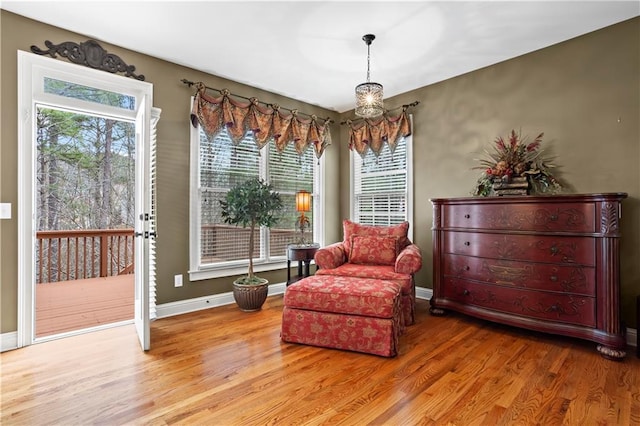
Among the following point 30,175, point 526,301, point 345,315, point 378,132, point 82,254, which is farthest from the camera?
point 82,254

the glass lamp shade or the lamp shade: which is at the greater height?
the glass lamp shade

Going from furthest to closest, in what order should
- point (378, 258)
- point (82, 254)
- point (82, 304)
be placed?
point (82, 254) → point (82, 304) → point (378, 258)

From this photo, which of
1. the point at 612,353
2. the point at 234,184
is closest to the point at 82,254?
the point at 234,184

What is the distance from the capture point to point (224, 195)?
3779 mm

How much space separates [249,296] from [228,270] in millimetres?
559

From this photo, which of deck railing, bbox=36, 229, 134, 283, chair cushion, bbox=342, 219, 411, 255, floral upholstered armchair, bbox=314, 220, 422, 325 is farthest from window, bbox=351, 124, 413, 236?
deck railing, bbox=36, 229, 134, 283

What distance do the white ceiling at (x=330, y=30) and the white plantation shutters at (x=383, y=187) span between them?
1.11m

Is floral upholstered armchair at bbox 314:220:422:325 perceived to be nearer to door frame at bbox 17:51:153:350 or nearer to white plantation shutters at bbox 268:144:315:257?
white plantation shutters at bbox 268:144:315:257

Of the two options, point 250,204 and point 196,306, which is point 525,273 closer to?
point 250,204

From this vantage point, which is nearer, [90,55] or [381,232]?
[90,55]

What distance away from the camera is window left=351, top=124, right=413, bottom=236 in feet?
13.8

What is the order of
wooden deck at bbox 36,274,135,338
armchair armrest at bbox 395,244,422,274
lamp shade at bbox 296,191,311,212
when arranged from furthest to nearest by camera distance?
lamp shade at bbox 296,191,311,212 < wooden deck at bbox 36,274,135,338 < armchair armrest at bbox 395,244,422,274

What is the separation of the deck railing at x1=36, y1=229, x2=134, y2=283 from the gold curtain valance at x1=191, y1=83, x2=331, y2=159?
2.87 m

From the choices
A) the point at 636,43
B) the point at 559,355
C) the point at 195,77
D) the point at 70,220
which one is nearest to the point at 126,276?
the point at 70,220
